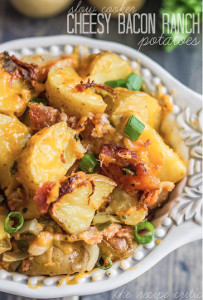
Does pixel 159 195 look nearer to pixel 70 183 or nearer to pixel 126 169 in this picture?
pixel 126 169

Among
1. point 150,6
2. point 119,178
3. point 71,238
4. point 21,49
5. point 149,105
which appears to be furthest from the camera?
point 150,6

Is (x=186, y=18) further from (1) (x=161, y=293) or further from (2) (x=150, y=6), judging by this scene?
(1) (x=161, y=293)

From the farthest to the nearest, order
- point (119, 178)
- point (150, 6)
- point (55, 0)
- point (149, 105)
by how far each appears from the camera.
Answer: point (150, 6), point (55, 0), point (149, 105), point (119, 178)

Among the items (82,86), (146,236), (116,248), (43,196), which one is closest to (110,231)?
(116,248)

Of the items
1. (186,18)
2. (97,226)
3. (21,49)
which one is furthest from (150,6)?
(97,226)

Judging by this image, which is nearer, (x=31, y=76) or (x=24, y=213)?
(x=24, y=213)
